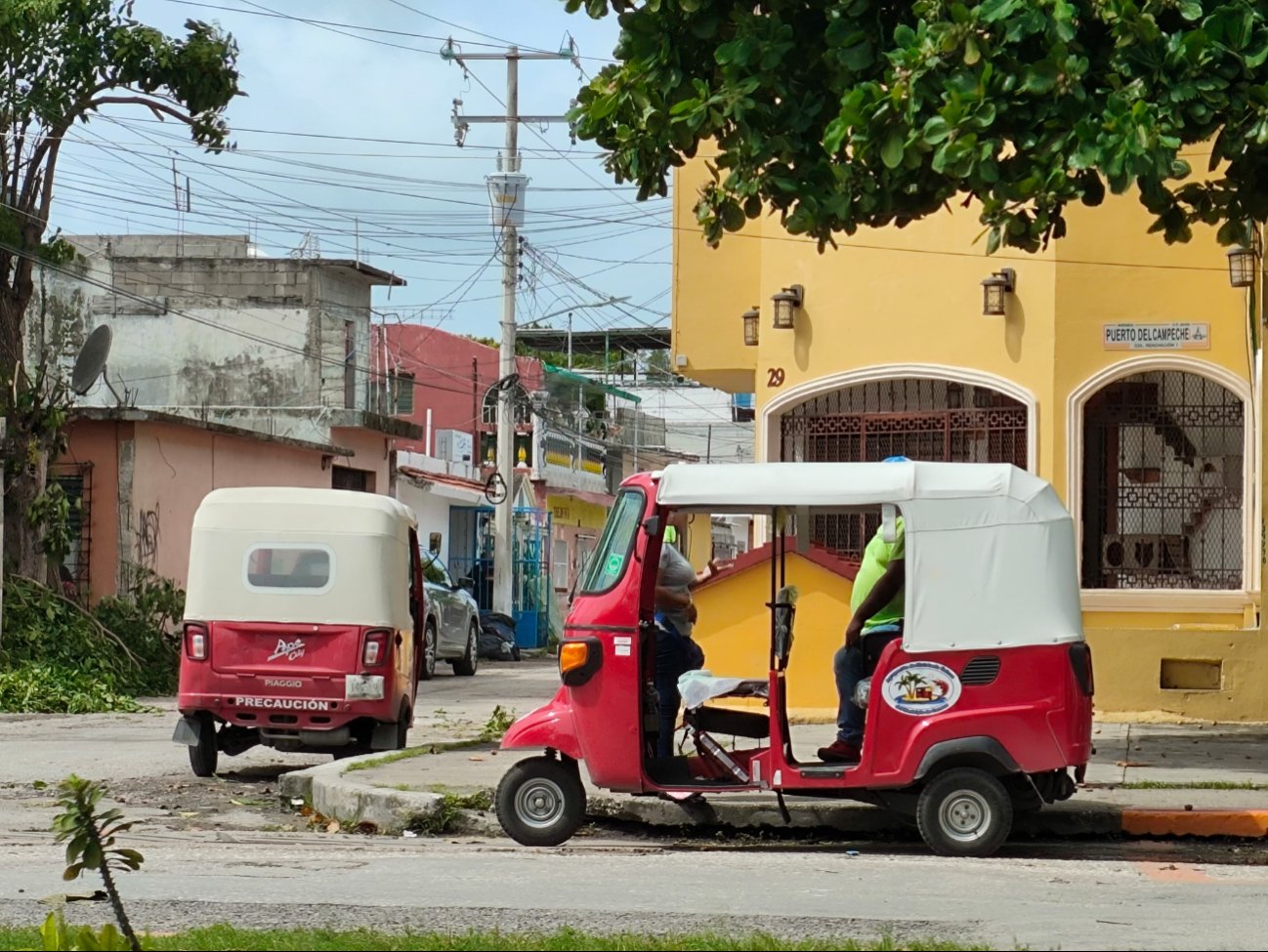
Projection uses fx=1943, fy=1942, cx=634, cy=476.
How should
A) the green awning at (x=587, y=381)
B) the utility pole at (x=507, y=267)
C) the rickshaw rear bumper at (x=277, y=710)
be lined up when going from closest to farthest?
the rickshaw rear bumper at (x=277, y=710) < the utility pole at (x=507, y=267) < the green awning at (x=587, y=381)

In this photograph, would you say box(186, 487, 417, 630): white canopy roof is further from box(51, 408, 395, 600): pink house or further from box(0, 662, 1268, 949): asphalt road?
box(51, 408, 395, 600): pink house

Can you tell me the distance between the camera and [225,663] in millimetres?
13852

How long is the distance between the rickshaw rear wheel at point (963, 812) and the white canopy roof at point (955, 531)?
675 millimetres

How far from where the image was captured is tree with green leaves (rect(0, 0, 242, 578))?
77.2 ft

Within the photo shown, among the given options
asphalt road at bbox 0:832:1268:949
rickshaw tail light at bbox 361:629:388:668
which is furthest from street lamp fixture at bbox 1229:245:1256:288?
rickshaw tail light at bbox 361:629:388:668

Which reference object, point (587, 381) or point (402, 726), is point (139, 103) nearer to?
point (402, 726)

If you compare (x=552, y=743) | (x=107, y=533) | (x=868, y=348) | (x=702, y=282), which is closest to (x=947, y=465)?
(x=552, y=743)

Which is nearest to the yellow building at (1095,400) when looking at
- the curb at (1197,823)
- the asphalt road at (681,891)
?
the curb at (1197,823)

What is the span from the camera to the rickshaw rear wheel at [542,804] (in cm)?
1013

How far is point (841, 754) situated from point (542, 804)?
158cm

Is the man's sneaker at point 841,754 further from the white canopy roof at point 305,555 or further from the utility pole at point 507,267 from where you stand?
the utility pole at point 507,267

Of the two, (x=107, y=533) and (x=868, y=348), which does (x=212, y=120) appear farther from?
(x=868, y=348)

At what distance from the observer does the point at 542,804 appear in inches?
400

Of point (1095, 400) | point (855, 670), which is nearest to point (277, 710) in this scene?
point (855, 670)
